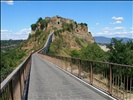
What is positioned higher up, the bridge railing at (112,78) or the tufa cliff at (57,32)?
the tufa cliff at (57,32)

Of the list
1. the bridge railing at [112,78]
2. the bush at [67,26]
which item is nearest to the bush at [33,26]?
the bush at [67,26]

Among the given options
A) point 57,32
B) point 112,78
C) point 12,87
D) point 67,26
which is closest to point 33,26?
point 67,26

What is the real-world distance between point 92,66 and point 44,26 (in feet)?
433

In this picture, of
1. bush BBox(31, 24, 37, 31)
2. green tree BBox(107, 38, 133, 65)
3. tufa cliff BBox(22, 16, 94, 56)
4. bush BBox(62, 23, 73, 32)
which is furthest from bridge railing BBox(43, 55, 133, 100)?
bush BBox(31, 24, 37, 31)

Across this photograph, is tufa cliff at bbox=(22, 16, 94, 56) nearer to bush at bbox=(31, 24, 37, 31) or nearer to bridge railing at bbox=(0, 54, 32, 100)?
bush at bbox=(31, 24, 37, 31)

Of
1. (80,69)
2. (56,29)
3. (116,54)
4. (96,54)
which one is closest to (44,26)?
(56,29)

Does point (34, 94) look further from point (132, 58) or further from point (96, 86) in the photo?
point (132, 58)

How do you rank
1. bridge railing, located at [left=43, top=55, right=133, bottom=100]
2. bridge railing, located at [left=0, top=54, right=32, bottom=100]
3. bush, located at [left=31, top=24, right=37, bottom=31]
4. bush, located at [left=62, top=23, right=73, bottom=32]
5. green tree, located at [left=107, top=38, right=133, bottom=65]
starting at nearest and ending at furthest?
bridge railing, located at [left=0, top=54, right=32, bottom=100] < bridge railing, located at [left=43, top=55, right=133, bottom=100] < green tree, located at [left=107, top=38, right=133, bottom=65] < bush, located at [left=62, top=23, right=73, bottom=32] < bush, located at [left=31, top=24, right=37, bottom=31]

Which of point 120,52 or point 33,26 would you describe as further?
point 33,26

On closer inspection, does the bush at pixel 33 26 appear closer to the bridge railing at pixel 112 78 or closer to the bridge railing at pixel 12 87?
the bridge railing at pixel 112 78

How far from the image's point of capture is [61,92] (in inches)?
467

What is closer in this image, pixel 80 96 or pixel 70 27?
pixel 80 96

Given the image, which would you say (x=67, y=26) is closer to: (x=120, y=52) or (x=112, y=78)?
(x=120, y=52)

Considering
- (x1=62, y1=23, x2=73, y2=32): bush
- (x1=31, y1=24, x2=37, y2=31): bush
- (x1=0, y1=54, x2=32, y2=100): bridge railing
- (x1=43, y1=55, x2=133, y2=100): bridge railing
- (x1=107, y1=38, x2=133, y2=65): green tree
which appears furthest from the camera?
(x1=31, y1=24, x2=37, y2=31): bush
